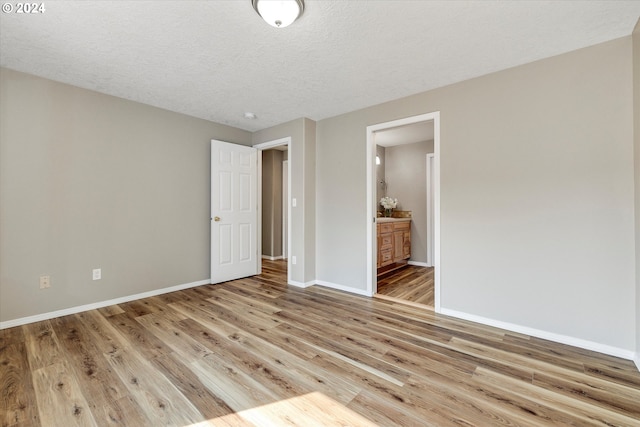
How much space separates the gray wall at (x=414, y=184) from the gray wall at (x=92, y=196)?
3609 mm

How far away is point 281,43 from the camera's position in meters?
2.08

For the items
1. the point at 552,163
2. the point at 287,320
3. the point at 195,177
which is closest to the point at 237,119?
the point at 195,177

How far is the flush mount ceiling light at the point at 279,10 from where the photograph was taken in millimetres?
1627

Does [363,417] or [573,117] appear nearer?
[363,417]

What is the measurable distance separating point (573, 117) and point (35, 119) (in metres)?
4.83

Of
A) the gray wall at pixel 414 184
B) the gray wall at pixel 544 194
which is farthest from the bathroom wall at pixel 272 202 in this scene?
the gray wall at pixel 544 194

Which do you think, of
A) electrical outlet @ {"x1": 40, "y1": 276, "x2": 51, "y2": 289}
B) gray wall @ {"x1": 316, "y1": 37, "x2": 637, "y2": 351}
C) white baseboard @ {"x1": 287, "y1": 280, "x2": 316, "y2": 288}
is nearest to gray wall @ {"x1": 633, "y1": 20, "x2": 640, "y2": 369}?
gray wall @ {"x1": 316, "y1": 37, "x2": 637, "y2": 351}

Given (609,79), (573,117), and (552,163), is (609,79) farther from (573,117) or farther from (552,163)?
(552,163)

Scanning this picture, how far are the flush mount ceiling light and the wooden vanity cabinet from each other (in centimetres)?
294

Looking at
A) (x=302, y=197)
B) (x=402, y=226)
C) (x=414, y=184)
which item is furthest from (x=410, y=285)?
(x=414, y=184)

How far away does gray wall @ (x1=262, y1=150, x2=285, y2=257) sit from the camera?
5.84m

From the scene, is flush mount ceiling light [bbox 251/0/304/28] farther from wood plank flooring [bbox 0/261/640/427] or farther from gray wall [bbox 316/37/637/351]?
wood plank flooring [bbox 0/261/640/427]

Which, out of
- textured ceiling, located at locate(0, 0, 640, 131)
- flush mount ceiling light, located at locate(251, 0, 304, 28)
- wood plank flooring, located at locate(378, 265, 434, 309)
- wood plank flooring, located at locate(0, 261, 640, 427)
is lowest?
wood plank flooring, located at locate(0, 261, 640, 427)

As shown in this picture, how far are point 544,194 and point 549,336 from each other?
1189mm
